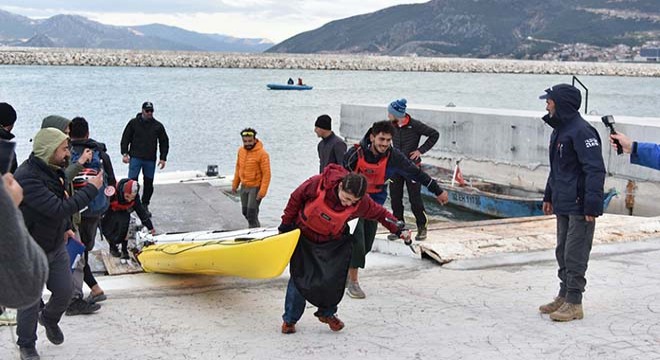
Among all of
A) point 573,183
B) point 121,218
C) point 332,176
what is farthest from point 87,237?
point 573,183

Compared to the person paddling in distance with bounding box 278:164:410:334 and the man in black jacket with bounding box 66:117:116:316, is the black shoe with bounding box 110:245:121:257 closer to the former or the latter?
the man in black jacket with bounding box 66:117:116:316

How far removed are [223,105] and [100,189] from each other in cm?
5678

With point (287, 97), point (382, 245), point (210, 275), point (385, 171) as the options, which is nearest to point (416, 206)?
point (382, 245)

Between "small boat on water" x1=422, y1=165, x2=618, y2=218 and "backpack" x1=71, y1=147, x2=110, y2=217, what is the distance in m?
10.4

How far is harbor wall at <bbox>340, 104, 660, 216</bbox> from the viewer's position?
1464 centimetres

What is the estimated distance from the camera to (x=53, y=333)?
18.3ft

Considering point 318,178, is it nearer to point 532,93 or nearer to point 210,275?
point 210,275

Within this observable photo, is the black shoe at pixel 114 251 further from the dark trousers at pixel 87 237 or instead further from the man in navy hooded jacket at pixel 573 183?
the man in navy hooded jacket at pixel 573 183

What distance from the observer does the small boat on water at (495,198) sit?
1606 centimetres

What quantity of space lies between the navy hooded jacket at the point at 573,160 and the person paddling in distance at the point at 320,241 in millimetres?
1554

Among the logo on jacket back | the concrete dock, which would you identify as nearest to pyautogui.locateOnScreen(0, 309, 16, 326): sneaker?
the concrete dock

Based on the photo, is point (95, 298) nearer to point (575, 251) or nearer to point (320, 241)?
point (320, 241)

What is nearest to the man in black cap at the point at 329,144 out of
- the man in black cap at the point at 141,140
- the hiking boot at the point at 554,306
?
the hiking boot at the point at 554,306

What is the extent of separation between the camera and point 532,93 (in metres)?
86.8
